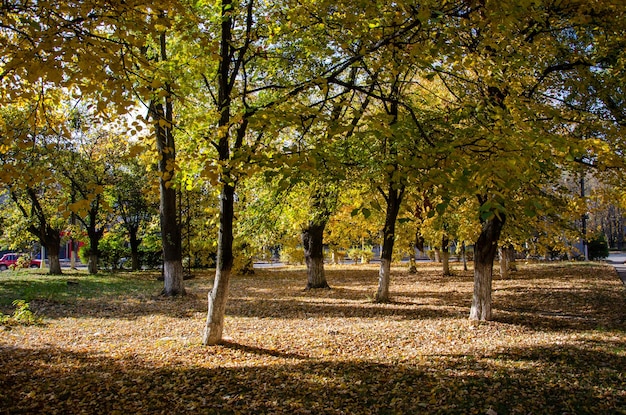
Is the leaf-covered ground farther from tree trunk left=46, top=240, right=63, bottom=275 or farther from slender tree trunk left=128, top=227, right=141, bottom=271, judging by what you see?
slender tree trunk left=128, top=227, right=141, bottom=271

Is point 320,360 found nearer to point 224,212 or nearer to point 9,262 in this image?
point 224,212

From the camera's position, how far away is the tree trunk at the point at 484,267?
888cm

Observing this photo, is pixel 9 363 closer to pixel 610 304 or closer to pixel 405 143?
pixel 405 143

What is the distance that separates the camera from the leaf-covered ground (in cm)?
466

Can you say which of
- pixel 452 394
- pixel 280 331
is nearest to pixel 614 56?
pixel 452 394

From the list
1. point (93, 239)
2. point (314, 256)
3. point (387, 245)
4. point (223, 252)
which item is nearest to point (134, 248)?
point (93, 239)

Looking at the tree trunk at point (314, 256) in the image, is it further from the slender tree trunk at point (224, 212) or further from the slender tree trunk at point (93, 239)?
the slender tree trunk at point (93, 239)

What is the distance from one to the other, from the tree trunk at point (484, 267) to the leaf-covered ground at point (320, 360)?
1.17 feet

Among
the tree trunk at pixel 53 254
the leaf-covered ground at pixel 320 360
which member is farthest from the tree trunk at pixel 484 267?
the tree trunk at pixel 53 254

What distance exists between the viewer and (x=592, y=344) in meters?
7.06

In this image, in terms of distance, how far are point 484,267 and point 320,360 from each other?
4297mm

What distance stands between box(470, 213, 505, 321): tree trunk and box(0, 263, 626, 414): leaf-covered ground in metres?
0.36

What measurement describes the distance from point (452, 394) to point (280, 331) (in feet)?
14.0

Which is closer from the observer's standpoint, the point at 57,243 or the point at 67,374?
the point at 67,374
